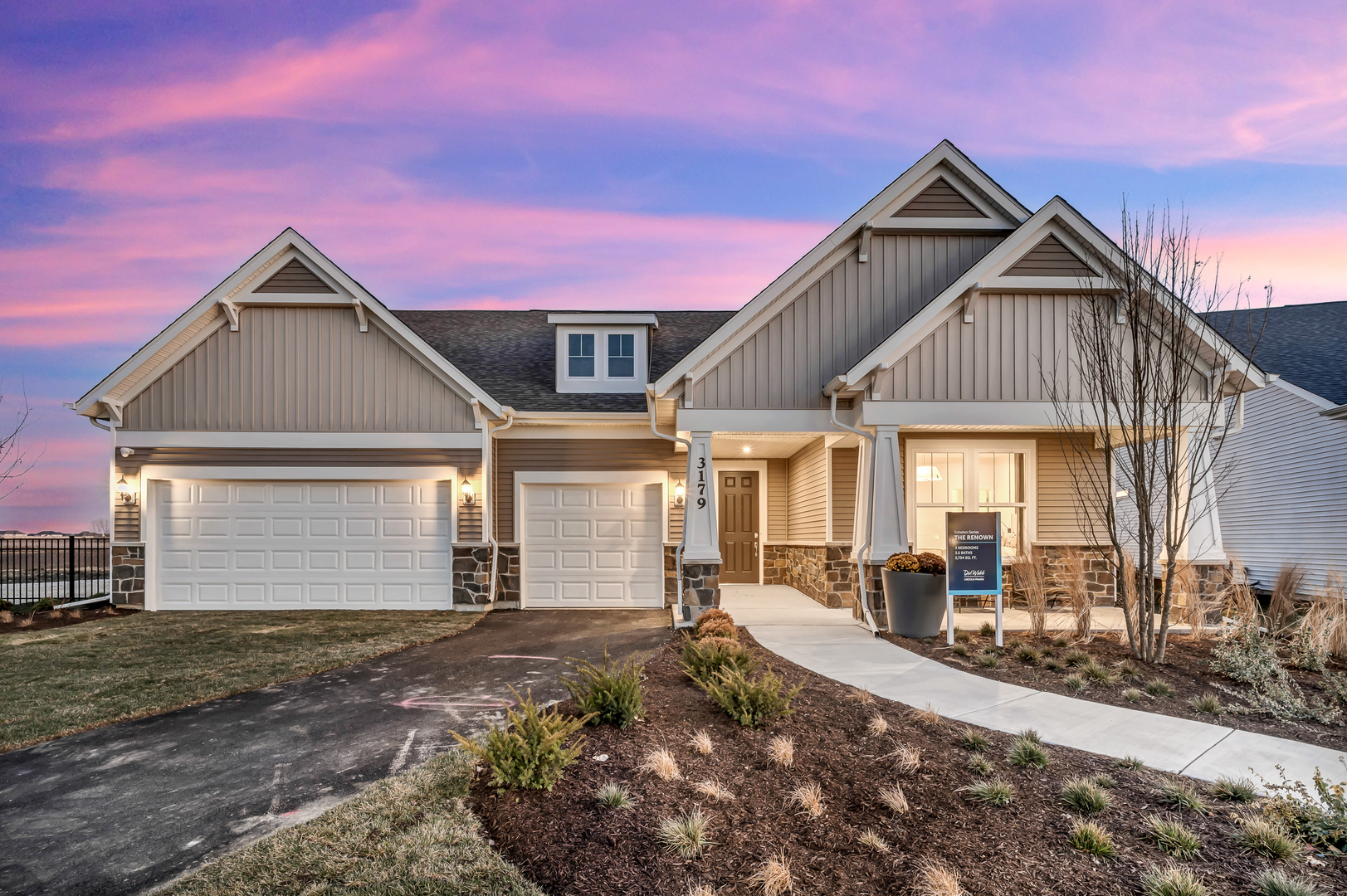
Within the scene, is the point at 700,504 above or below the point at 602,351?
below

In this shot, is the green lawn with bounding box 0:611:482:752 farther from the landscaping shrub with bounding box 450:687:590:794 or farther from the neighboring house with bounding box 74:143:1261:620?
the landscaping shrub with bounding box 450:687:590:794

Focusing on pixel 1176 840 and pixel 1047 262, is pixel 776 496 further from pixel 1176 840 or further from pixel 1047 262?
pixel 1176 840

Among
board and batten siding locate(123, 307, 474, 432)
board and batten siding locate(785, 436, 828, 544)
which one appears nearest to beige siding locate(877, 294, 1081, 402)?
board and batten siding locate(785, 436, 828, 544)

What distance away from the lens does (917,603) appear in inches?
343

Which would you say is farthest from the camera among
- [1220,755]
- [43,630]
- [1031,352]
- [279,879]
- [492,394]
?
[492,394]

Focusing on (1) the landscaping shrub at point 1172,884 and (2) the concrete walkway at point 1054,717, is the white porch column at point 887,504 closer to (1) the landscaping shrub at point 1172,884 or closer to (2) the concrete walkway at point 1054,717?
(2) the concrete walkway at point 1054,717

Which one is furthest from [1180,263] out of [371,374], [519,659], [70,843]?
[371,374]

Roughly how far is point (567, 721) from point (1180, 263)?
26.5ft

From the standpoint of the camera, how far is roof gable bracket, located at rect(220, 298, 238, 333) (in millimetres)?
12180

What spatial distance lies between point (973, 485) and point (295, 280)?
1269 centimetres

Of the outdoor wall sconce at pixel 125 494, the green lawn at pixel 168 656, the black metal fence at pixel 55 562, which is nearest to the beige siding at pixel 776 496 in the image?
the green lawn at pixel 168 656

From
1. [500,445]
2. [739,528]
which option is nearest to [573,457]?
[500,445]

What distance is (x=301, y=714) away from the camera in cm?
599

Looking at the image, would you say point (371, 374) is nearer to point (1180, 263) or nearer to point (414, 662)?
point (414, 662)
